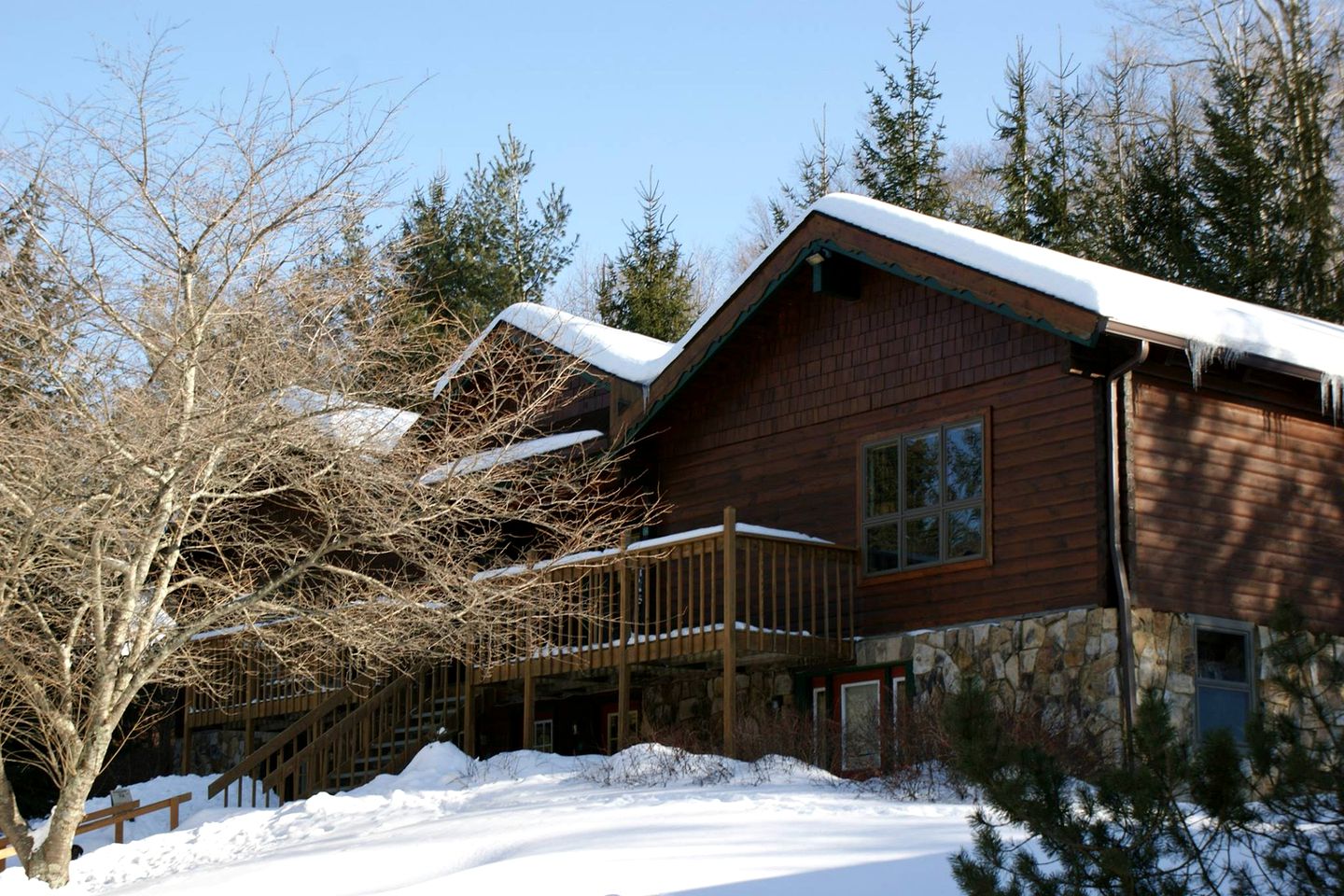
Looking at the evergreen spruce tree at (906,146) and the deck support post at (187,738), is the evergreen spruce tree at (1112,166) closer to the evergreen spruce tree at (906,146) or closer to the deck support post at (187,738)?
the evergreen spruce tree at (906,146)

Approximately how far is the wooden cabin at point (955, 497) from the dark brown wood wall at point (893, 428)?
1.2 inches

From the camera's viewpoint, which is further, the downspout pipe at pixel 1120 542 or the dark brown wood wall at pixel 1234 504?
the dark brown wood wall at pixel 1234 504

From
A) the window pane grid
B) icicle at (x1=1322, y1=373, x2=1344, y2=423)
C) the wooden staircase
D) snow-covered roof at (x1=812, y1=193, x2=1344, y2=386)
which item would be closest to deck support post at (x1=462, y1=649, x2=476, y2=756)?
the wooden staircase

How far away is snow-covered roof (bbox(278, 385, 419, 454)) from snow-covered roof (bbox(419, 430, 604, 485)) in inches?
20.2

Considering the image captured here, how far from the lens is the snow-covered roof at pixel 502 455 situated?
1417cm

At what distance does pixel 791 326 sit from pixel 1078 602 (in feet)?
16.6

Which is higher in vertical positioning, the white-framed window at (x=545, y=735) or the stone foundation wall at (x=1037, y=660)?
the stone foundation wall at (x=1037, y=660)

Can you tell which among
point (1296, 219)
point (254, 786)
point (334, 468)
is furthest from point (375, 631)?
point (1296, 219)

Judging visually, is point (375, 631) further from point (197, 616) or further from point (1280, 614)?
point (1280, 614)

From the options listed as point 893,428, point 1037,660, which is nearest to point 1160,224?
point 893,428

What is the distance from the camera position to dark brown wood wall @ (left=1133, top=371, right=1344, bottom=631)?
46.6 ft

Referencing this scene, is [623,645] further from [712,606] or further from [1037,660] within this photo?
[1037,660]

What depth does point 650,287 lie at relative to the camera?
1427 inches

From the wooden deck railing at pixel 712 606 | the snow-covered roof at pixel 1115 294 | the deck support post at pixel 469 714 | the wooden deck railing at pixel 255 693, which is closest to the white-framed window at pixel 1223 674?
the snow-covered roof at pixel 1115 294
